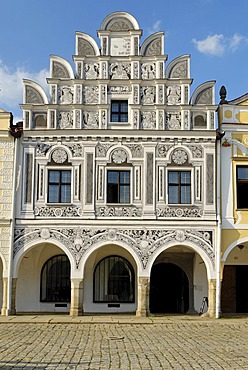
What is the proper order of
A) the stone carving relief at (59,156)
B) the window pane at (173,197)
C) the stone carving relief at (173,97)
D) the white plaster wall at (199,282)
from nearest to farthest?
the window pane at (173,197), the stone carving relief at (59,156), the stone carving relief at (173,97), the white plaster wall at (199,282)

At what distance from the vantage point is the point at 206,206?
68.7 ft

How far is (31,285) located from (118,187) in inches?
222

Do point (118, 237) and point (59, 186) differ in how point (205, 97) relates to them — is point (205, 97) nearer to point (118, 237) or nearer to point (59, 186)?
point (118, 237)

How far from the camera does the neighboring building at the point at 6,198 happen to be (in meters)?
20.5

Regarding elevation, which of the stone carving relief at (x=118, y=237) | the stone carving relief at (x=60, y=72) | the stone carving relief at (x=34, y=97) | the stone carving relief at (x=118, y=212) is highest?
the stone carving relief at (x=60, y=72)

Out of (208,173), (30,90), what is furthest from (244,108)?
(30,90)

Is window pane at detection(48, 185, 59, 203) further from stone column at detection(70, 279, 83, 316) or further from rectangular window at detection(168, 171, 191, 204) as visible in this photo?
rectangular window at detection(168, 171, 191, 204)

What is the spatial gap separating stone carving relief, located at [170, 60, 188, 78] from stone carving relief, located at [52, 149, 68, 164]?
5.34m

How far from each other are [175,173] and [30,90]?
22.1 ft

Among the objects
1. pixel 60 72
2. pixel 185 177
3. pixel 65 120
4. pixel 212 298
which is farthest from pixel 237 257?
pixel 60 72

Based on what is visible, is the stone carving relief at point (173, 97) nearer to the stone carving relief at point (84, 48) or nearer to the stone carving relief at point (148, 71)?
the stone carving relief at point (148, 71)

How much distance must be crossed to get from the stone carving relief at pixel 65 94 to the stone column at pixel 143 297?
24.9ft

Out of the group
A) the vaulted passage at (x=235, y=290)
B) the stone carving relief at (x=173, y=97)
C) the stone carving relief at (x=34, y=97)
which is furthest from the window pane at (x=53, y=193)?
the vaulted passage at (x=235, y=290)

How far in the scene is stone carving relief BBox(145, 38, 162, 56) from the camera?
71.7ft
